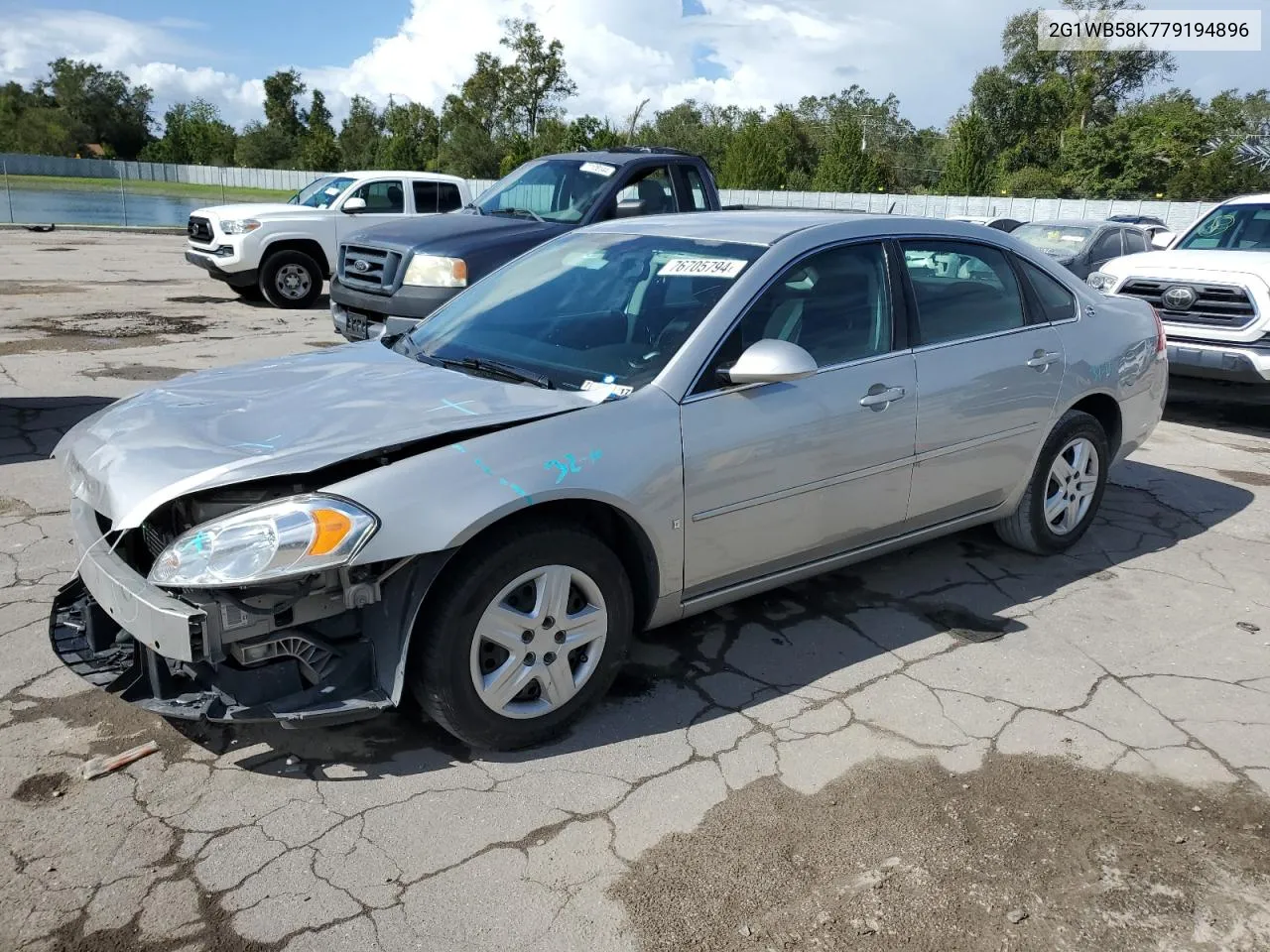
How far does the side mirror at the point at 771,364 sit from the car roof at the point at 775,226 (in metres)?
0.61

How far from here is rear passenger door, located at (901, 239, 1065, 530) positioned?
418cm

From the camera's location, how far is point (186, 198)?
1678 inches

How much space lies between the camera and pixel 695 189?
9.37 m

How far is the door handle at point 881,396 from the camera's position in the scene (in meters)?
3.90

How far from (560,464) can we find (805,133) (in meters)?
78.0

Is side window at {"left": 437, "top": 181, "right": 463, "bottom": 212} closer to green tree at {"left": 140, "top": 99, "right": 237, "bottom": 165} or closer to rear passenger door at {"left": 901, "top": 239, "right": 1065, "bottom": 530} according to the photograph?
rear passenger door at {"left": 901, "top": 239, "right": 1065, "bottom": 530}

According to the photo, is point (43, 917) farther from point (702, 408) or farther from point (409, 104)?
point (409, 104)

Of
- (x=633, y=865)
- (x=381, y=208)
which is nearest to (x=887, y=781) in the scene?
(x=633, y=865)

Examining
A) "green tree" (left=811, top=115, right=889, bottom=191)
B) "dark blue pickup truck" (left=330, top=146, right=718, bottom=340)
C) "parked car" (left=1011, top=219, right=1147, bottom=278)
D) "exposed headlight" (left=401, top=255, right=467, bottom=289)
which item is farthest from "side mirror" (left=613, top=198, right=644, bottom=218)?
"green tree" (left=811, top=115, right=889, bottom=191)

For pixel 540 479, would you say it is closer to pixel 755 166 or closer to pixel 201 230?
pixel 201 230

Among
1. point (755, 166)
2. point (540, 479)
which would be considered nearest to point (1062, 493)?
point (540, 479)

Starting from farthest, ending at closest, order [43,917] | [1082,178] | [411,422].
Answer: [1082,178] → [411,422] → [43,917]

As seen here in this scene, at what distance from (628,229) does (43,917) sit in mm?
3249

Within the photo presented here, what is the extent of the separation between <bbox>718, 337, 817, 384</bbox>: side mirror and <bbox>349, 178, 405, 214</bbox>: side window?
1132 cm
